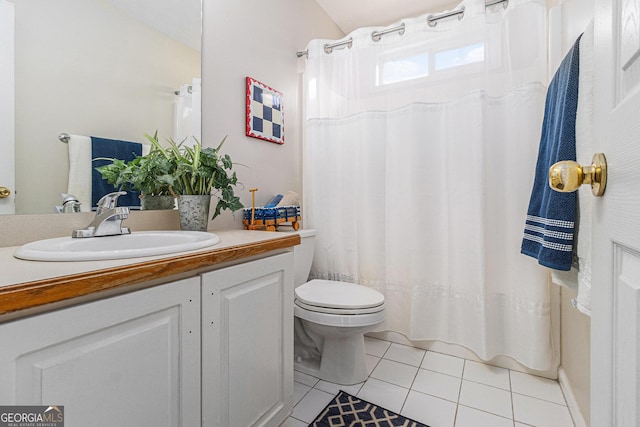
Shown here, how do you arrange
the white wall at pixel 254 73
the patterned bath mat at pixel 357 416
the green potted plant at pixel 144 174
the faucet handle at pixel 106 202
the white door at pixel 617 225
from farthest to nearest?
the white wall at pixel 254 73 < the patterned bath mat at pixel 357 416 < the green potted plant at pixel 144 174 < the faucet handle at pixel 106 202 < the white door at pixel 617 225

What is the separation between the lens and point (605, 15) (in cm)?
46

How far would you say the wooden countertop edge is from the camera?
0.49 metres

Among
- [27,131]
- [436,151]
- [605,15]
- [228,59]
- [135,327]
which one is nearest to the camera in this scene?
[605,15]

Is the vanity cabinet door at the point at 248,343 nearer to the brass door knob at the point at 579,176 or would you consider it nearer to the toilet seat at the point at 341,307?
the toilet seat at the point at 341,307

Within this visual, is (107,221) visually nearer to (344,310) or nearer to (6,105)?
(6,105)

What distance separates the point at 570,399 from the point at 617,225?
4.76 ft

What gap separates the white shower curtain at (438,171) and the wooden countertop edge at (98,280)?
1160 mm

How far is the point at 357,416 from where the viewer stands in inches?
52.2

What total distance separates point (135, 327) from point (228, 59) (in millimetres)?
1389

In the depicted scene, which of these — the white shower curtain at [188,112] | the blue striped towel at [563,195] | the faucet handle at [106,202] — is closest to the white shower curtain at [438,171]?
the blue striped towel at [563,195]

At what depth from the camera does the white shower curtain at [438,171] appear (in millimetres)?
1531

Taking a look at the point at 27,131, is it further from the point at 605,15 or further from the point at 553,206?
the point at 553,206

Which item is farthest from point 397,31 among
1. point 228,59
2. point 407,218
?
point 407,218

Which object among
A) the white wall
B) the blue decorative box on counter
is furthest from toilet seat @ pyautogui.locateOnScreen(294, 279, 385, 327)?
the white wall
